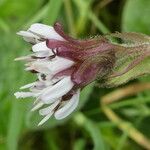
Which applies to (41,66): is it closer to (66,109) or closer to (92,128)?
(66,109)

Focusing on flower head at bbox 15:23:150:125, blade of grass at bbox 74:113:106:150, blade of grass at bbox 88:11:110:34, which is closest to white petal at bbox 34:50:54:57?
flower head at bbox 15:23:150:125

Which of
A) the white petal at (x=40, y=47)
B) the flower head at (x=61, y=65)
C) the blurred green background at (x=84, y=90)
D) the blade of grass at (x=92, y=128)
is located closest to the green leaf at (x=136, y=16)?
the blurred green background at (x=84, y=90)

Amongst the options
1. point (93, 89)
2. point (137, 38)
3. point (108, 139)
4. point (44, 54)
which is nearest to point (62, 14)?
point (93, 89)

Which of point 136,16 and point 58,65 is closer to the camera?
point 58,65

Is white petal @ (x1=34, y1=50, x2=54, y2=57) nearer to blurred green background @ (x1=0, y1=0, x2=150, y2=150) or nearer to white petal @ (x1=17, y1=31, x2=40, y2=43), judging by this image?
white petal @ (x1=17, y1=31, x2=40, y2=43)

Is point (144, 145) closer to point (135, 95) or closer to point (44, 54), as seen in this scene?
point (135, 95)

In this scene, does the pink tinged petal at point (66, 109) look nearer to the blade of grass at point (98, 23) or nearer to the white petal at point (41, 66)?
the white petal at point (41, 66)

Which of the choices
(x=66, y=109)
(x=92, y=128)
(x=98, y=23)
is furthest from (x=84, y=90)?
(x=66, y=109)
